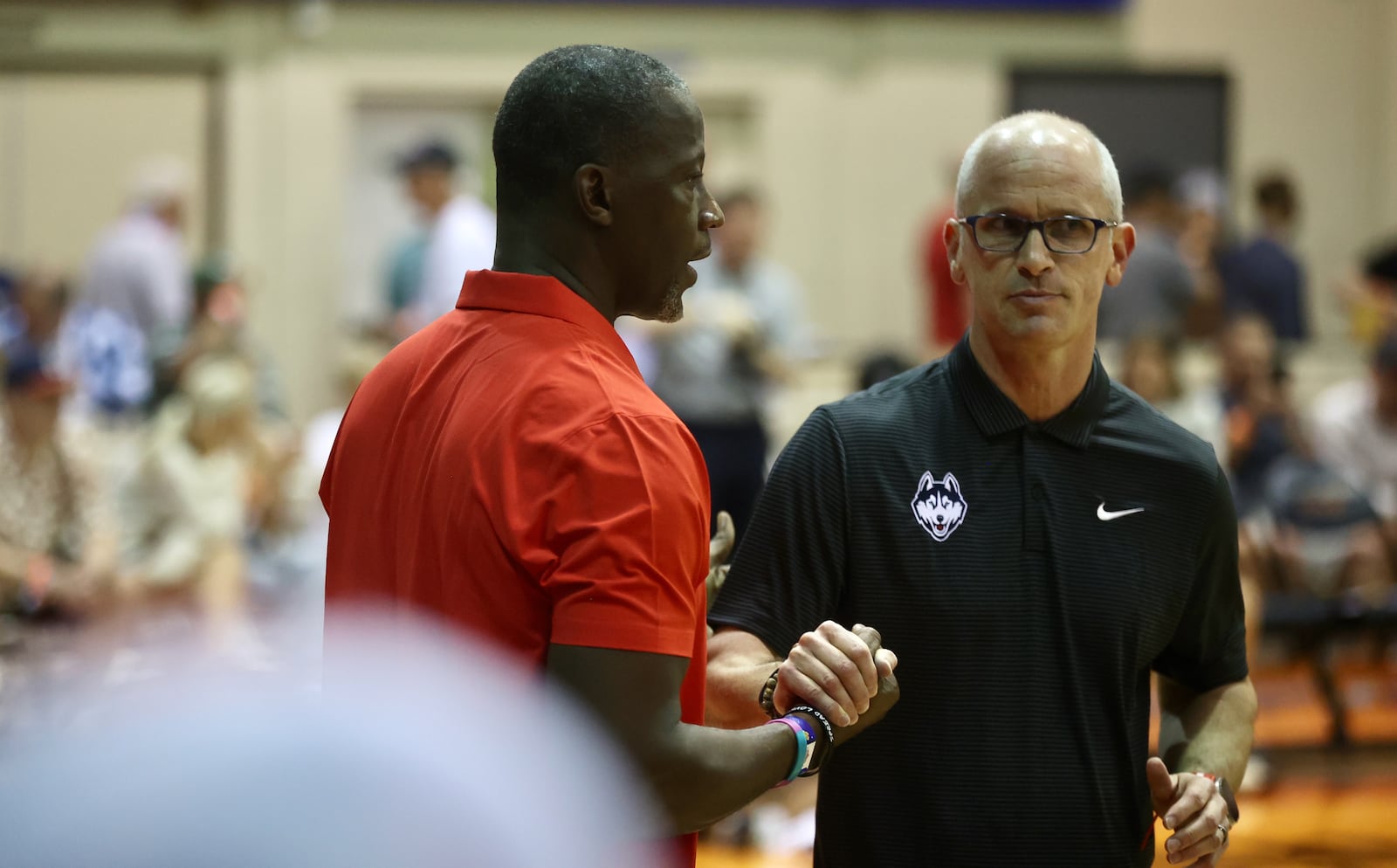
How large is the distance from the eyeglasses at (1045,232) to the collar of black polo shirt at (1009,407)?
165 millimetres

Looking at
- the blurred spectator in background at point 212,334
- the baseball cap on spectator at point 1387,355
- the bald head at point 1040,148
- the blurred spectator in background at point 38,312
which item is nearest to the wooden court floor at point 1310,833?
the baseball cap on spectator at point 1387,355

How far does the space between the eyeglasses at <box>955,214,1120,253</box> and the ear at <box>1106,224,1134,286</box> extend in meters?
0.06

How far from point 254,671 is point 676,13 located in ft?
37.2

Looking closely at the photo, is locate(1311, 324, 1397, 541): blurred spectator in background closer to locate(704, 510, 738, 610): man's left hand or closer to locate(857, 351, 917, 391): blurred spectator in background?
locate(857, 351, 917, 391): blurred spectator in background

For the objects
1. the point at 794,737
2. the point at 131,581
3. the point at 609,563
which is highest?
the point at 609,563

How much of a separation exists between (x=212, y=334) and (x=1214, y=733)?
655 cm

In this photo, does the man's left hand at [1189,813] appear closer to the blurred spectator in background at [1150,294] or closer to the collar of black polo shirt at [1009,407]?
the collar of black polo shirt at [1009,407]

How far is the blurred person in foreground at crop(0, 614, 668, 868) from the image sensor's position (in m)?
0.76

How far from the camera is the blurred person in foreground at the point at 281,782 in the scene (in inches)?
29.9

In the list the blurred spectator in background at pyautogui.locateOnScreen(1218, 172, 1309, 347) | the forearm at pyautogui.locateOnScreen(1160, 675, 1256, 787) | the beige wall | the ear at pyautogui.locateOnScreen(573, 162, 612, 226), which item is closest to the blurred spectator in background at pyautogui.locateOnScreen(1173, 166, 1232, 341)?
the blurred spectator in background at pyautogui.locateOnScreen(1218, 172, 1309, 347)

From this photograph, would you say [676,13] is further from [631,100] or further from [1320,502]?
[631,100]

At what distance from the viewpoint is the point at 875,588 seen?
2.25m

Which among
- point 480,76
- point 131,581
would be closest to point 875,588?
point 131,581

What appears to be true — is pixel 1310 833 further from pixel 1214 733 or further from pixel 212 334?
pixel 212 334
